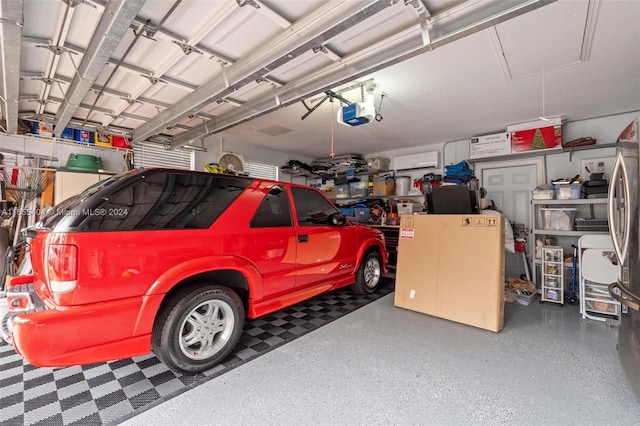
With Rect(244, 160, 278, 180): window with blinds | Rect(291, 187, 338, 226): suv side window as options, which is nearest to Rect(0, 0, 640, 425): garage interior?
Rect(291, 187, 338, 226): suv side window

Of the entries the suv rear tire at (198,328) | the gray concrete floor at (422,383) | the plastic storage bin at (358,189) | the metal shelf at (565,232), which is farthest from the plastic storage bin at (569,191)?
the suv rear tire at (198,328)

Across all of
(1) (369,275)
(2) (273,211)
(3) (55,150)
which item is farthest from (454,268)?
(3) (55,150)

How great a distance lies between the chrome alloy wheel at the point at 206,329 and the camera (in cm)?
212

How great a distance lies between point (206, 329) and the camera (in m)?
2.20

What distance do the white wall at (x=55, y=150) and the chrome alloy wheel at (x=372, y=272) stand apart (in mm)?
4431

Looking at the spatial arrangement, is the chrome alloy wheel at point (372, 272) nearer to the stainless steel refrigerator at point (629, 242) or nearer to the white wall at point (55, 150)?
the stainless steel refrigerator at point (629, 242)

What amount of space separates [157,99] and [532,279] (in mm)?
6131

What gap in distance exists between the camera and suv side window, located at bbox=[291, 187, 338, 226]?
3.00m

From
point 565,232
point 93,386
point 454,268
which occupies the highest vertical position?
point 565,232

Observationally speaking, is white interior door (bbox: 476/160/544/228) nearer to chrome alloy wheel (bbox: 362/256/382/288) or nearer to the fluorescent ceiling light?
chrome alloy wheel (bbox: 362/256/382/288)

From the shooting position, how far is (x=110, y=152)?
184 inches

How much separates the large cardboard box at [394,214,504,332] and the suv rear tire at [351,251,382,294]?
563 millimetres

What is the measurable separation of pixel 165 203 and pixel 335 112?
9.42 ft

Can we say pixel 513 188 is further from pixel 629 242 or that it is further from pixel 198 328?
pixel 198 328
